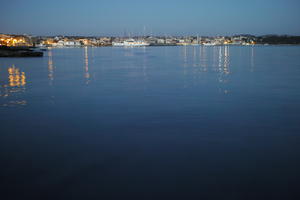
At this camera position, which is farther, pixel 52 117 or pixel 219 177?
pixel 52 117

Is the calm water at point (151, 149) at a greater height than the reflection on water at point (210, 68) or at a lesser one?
lesser

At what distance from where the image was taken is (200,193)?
446 cm

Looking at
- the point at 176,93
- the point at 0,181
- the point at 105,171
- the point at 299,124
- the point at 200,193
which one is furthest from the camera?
the point at 176,93

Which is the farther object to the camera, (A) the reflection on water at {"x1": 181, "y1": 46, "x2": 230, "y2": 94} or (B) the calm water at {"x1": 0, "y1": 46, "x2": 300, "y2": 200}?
(A) the reflection on water at {"x1": 181, "y1": 46, "x2": 230, "y2": 94}

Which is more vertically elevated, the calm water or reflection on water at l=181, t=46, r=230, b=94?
reflection on water at l=181, t=46, r=230, b=94

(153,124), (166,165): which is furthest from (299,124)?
(166,165)

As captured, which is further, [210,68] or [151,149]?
[210,68]

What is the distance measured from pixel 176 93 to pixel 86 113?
5482 mm

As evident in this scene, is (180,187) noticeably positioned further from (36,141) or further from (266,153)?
(36,141)

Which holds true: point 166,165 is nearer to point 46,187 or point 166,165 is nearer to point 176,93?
point 46,187

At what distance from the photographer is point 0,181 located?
190 inches

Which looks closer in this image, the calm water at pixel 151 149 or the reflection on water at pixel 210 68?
the calm water at pixel 151 149

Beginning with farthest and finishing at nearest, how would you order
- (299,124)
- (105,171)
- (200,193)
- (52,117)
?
(52,117)
(299,124)
(105,171)
(200,193)

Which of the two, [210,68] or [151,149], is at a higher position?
[210,68]
